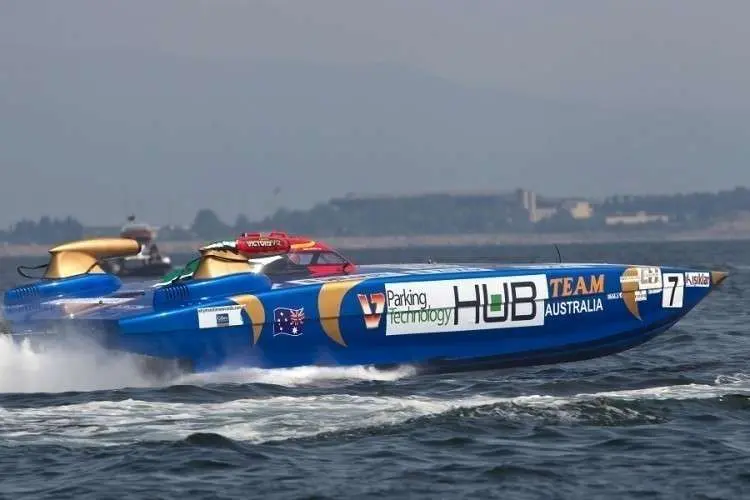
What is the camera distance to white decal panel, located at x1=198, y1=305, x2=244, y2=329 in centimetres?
1647

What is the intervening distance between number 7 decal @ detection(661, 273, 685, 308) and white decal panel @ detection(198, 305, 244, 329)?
639cm

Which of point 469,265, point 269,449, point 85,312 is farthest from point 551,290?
point 269,449

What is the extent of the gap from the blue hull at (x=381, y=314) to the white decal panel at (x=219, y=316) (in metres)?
0.01

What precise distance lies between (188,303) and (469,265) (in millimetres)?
4498

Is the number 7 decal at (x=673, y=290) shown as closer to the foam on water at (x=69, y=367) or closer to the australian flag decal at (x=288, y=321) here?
the australian flag decal at (x=288, y=321)

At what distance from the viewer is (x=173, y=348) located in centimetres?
1636

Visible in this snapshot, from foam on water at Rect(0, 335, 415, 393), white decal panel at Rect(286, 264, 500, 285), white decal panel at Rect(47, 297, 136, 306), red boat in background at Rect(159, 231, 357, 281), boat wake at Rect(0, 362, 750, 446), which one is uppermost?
red boat in background at Rect(159, 231, 357, 281)

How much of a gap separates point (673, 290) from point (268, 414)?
8000 millimetres

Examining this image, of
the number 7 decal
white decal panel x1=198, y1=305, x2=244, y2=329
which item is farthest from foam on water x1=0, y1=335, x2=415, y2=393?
the number 7 decal

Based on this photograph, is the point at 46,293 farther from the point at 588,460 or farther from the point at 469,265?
the point at 588,460

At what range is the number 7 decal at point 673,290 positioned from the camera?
63.6ft

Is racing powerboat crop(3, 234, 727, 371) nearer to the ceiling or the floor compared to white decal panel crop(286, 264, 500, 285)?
nearer to the floor

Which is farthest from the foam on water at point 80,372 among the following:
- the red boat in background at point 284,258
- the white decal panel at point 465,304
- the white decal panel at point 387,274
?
the red boat in background at point 284,258

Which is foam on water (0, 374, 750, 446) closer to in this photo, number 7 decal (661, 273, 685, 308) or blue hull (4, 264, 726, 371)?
blue hull (4, 264, 726, 371)
